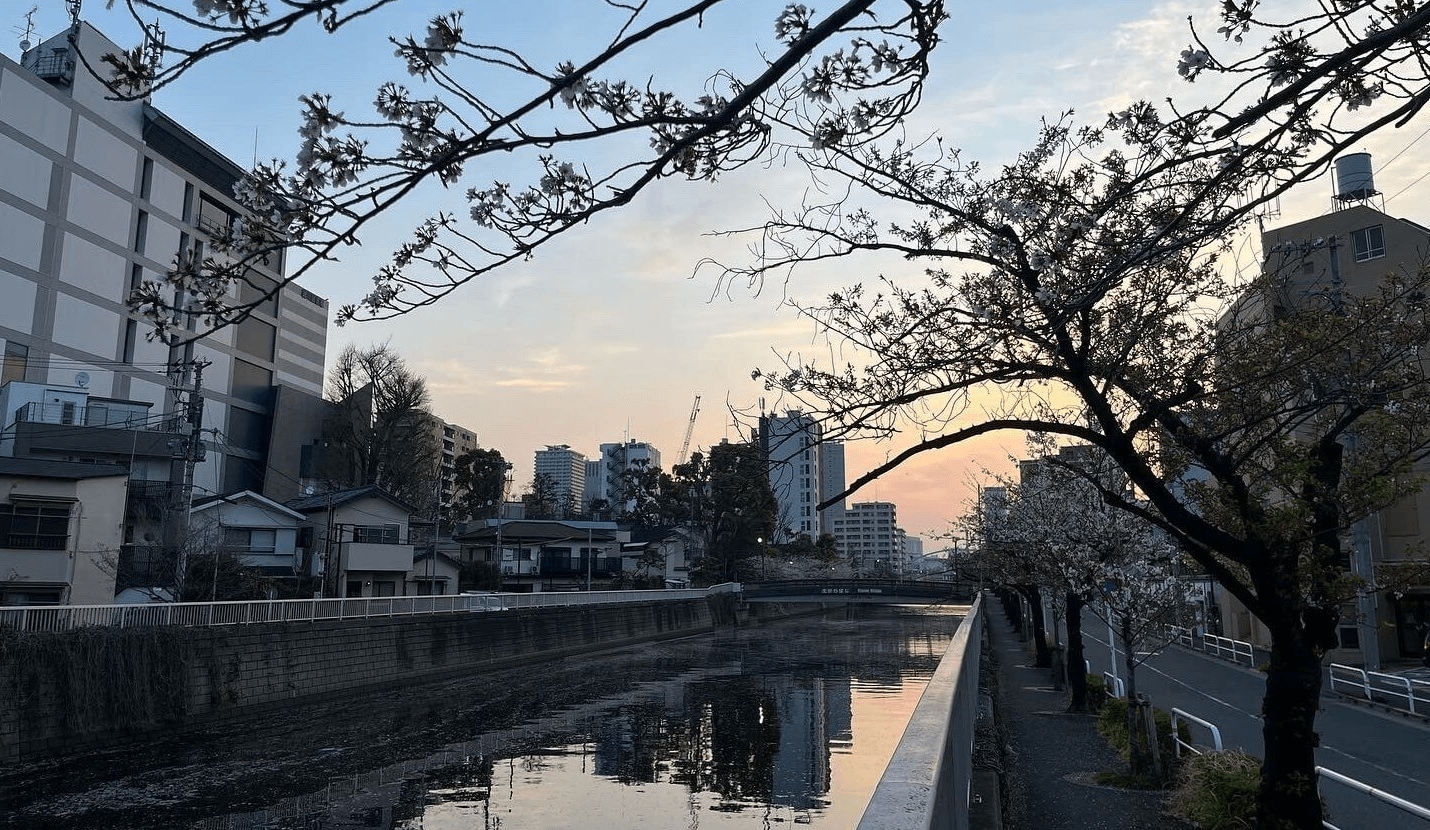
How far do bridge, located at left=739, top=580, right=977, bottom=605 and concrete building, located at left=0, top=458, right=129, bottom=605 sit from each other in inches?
1629

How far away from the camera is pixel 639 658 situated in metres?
41.9

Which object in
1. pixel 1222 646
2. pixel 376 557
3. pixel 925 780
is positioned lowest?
pixel 1222 646

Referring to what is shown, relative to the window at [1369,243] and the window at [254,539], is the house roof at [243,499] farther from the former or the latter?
the window at [1369,243]

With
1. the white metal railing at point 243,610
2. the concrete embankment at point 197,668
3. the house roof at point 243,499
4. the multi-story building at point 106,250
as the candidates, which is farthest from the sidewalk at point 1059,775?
the house roof at point 243,499

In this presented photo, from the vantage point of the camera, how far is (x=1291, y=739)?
23.6 ft

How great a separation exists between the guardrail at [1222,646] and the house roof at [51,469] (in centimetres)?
3271

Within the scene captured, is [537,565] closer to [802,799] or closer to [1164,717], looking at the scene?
[802,799]

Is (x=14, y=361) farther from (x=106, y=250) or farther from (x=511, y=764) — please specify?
(x=511, y=764)

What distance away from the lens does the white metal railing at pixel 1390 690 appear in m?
18.1

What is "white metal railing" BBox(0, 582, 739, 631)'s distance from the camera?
1883cm

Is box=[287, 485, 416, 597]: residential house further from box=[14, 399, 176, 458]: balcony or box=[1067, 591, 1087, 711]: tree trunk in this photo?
box=[1067, 591, 1087, 711]: tree trunk

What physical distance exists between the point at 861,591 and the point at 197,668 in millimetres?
44944

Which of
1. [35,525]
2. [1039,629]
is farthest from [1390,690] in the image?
[35,525]

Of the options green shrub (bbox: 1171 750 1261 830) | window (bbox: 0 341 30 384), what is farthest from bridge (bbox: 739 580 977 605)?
green shrub (bbox: 1171 750 1261 830)
